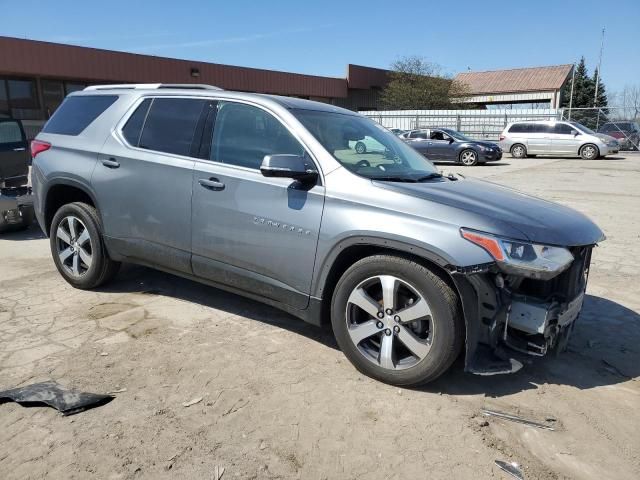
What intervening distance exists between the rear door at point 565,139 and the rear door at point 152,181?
76.4 feet

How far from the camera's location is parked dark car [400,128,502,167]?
68.9ft

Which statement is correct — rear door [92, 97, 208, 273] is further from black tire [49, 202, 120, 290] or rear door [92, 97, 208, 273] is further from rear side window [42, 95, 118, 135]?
rear side window [42, 95, 118, 135]

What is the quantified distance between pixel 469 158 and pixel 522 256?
63.3ft

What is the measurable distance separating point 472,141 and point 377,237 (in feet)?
63.8

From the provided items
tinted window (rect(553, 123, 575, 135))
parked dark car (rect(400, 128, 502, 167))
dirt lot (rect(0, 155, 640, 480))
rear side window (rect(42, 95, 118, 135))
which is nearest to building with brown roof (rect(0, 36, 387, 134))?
parked dark car (rect(400, 128, 502, 167))

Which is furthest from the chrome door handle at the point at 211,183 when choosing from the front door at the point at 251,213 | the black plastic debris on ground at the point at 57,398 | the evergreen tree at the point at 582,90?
the evergreen tree at the point at 582,90

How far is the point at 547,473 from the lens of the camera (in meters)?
2.52

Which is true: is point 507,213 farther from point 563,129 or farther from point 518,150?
point 518,150

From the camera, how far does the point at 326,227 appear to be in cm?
333

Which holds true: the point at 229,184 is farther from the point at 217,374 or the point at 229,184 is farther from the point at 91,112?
the point at 91,112

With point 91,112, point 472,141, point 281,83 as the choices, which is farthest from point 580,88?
point 91,112

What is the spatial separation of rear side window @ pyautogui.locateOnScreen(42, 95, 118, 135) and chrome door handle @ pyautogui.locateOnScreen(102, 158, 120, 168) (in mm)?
551

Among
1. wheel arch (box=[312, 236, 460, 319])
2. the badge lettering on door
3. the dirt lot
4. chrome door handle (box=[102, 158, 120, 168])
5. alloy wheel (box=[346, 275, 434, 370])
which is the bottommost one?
the dirt lot

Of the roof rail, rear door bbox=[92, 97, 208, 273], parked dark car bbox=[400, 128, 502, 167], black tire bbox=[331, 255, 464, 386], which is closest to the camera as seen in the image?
black tire bbox=[331, 255, 464, 386]
